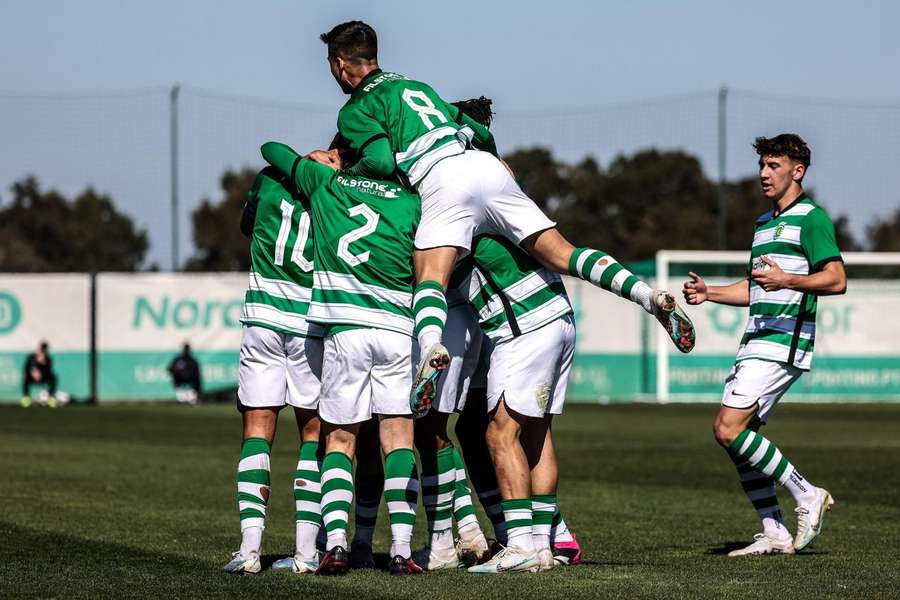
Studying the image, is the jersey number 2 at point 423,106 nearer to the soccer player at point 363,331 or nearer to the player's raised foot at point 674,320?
the soccer player at point 363,331

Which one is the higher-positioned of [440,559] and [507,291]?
[507,291]

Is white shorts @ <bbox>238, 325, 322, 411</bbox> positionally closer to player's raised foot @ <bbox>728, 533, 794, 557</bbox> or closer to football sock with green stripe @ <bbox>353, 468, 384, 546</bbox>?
football sock with green stripe @ <bbox>353, 468, 384, 546</bbox>

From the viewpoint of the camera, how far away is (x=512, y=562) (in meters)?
6.85

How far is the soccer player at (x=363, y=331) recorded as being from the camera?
6.75 metres

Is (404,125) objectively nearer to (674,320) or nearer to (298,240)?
(298,240)

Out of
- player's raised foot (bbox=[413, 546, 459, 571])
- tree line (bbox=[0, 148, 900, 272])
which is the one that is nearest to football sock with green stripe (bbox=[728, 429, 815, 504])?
player's raised foot (bbox=[413, 546, 459, 571])

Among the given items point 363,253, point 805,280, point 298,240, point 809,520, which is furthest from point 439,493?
point 805,280

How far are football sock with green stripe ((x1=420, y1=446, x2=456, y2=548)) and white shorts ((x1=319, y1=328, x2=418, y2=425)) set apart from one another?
0.58m

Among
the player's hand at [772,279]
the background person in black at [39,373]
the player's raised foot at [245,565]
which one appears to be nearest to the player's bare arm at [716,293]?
the player's hand at [772,279]

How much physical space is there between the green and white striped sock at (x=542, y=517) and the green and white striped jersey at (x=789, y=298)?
160cm

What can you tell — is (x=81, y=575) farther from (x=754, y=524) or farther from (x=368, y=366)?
(x=754, y=524)

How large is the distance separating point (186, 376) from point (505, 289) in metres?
26.1

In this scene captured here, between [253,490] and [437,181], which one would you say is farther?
[253,490]

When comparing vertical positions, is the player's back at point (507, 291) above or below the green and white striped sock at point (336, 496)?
above
